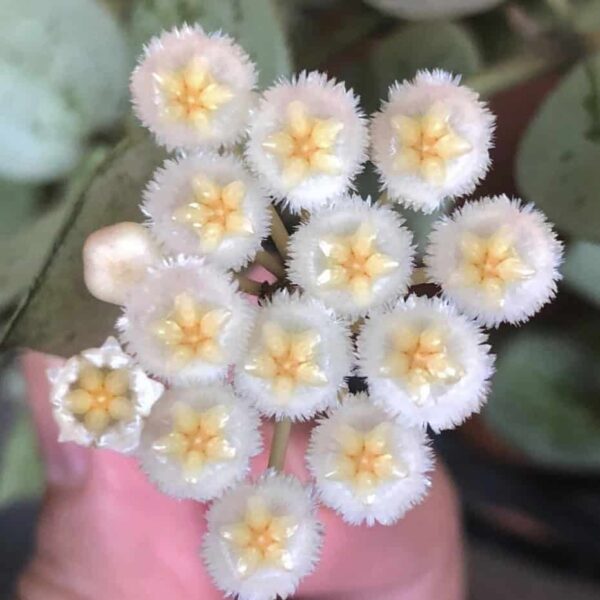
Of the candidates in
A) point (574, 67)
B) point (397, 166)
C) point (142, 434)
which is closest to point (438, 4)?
point (574, 67)

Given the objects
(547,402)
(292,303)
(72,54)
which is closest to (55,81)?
(72,54)

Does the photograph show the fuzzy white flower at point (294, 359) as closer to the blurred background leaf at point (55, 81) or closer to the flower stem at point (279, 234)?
the flower stem at point (279, 234)

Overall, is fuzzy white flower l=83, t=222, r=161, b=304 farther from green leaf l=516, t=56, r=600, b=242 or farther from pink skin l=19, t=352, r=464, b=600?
green leaf l=516, t=56, r=600, b=242

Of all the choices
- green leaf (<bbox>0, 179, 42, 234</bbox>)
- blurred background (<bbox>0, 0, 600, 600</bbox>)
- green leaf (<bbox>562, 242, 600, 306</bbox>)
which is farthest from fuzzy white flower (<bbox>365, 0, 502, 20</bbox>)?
green leaf (<bbox>0, 179, 42, 234</bbox>)

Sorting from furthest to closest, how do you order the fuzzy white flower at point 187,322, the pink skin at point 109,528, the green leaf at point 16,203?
1. the green leaf at point 16,203
2. the pink skin at point 109,528
3. the fuzzy white flower at point 187,322

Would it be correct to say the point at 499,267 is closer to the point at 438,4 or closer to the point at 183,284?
the point at 183,284

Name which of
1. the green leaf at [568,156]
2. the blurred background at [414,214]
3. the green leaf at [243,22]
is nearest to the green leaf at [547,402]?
the blurred background at [414,214]
